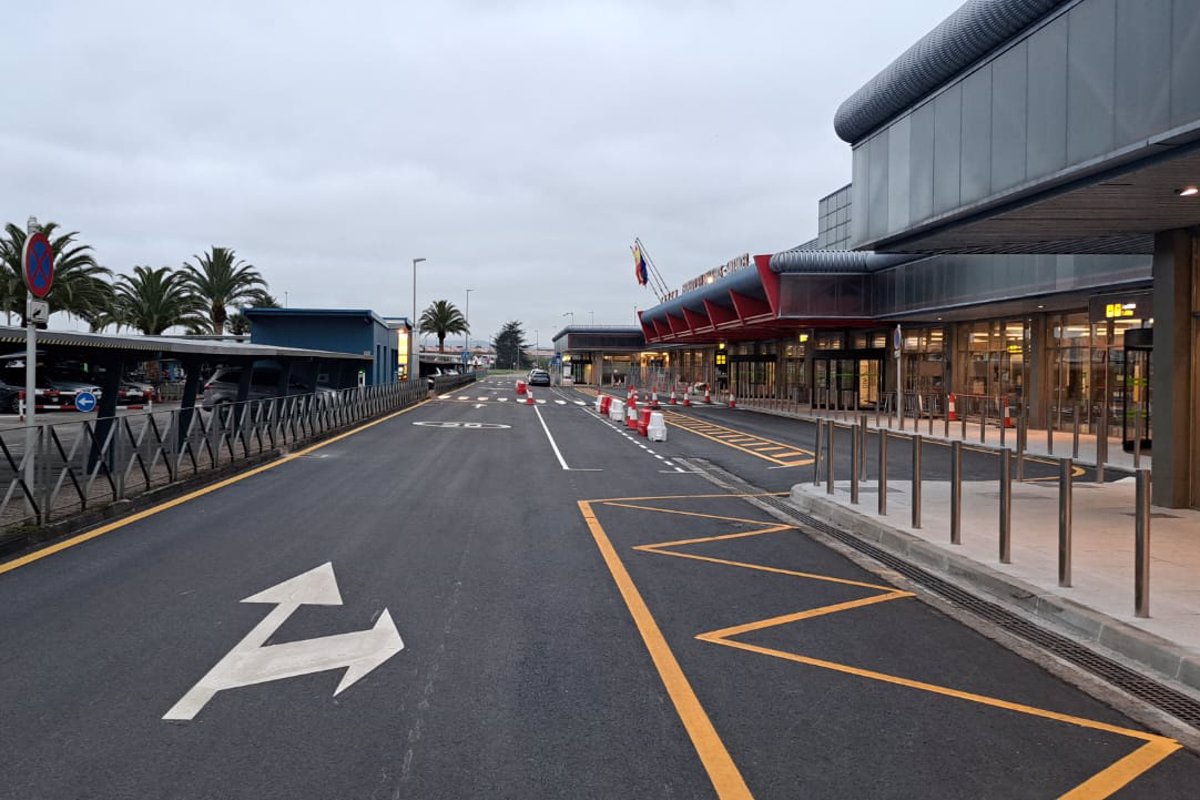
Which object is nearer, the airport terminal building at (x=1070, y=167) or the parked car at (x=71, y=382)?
the airport terminal building at (x=1070, y=167)

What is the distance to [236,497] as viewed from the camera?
12.6 metres

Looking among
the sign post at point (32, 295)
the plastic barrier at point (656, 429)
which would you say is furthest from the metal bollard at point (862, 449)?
the sign post at point (32, 295)

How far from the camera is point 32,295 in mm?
9898

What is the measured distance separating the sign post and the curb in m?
8.99

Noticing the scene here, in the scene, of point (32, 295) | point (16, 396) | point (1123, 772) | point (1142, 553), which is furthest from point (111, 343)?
point (16, 396)

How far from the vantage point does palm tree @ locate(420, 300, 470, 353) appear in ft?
312

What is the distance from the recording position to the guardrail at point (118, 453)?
930 centimetres

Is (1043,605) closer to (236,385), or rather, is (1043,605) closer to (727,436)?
(727,436)

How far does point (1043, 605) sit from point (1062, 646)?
0.80 metres

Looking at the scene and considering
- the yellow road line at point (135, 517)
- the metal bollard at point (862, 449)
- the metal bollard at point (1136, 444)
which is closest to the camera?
the yellow road line at point (135, 517)

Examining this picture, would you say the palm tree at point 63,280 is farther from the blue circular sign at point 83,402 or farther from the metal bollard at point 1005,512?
the metal bollard at point 1005,512

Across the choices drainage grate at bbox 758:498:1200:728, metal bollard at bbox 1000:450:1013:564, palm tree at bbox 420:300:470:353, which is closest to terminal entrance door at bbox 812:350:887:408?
metal bollard at bbox 1000:450:1013:564

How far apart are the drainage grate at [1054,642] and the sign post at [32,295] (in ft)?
28.6

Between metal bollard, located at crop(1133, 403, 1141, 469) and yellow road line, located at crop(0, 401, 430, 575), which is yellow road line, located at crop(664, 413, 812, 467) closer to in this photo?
metal bollard, located at crop(1133, 403, 1141, 469)
